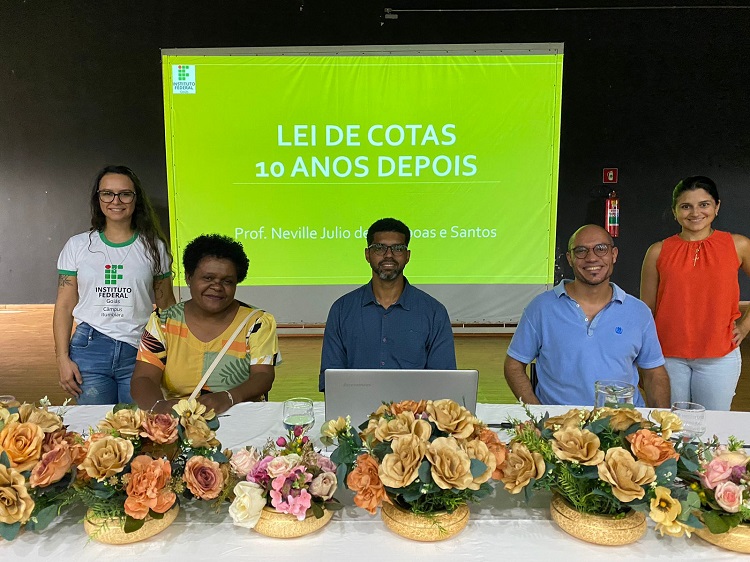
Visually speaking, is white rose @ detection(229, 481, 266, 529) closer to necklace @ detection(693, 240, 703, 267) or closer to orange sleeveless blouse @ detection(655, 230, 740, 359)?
orange sleeveless blouse @ detection(655, 230, 740, 359)

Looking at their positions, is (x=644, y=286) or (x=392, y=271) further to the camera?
(x=644, y=286)

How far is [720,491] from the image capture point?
3.44ft

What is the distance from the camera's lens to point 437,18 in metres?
5.51

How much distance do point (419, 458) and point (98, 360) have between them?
1.85 meters

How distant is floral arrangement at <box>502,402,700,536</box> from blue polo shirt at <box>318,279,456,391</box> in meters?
1.15

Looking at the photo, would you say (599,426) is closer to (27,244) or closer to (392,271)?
(392,271)

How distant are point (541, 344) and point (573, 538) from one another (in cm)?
118

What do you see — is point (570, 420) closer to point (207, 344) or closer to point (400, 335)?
point (400, 335)

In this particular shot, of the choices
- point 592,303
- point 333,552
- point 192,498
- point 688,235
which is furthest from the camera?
point 688,235

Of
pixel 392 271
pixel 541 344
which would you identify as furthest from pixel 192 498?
pixel 541 344

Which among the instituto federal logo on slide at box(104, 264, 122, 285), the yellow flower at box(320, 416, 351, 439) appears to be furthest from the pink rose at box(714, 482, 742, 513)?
the instituto federal logo on slide at box(104, 264, 122, 285)

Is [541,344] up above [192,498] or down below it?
above

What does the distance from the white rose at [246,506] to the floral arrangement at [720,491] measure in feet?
2.70

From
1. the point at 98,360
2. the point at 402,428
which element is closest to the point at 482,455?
the point at 402,428
